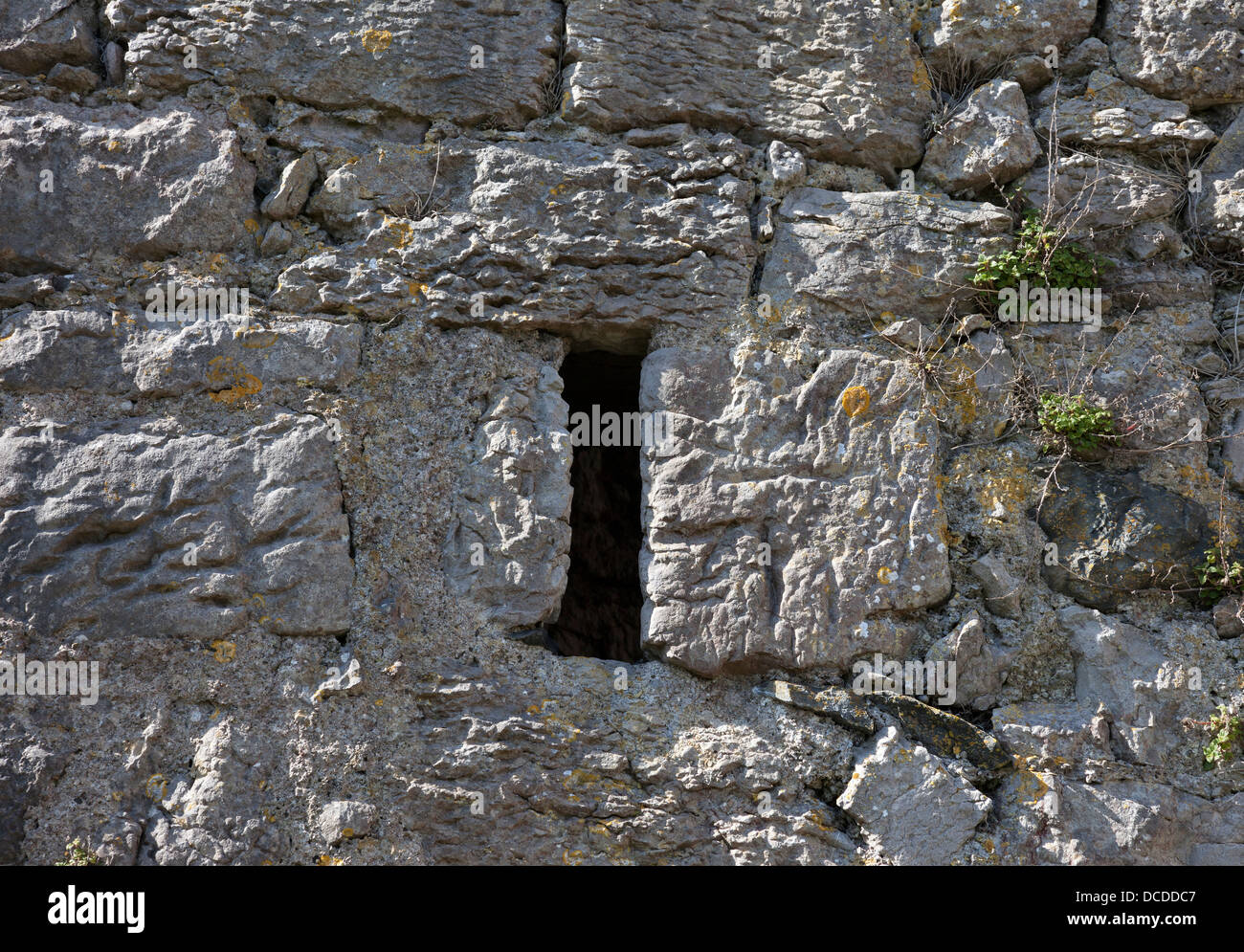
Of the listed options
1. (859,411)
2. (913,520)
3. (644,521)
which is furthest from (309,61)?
(913,520)

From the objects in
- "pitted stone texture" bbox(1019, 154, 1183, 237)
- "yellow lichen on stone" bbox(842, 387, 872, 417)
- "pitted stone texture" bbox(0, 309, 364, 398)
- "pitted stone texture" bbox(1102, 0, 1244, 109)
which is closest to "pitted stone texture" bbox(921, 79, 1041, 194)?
"pitted stone texture" bbox(1019, 154, 1183, 237)

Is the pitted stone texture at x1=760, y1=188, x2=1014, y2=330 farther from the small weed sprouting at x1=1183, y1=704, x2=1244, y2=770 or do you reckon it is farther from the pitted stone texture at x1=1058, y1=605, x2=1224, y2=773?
the small weed sprouting at x1=1183, y1=704, x2=1244, y2=770

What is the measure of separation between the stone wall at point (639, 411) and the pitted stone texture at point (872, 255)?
0.02 metres

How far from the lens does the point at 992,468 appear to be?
139 inches

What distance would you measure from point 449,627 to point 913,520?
5.19ft

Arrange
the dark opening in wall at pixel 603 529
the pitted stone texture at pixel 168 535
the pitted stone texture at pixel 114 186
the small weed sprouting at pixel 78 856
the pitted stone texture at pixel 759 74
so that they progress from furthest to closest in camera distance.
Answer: the dark opening in wall at pixel 603 529 < the pitted stone texture at pixel 759 74 < the pitted stone texture at pixel 114 186 < the pitted stone texture at pixel 168 535 < the small weed sprouting at pixel 78 856

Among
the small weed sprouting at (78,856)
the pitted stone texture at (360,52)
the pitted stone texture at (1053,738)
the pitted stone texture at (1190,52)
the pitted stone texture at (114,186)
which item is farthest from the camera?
the pitted stone texture at (1190,52)

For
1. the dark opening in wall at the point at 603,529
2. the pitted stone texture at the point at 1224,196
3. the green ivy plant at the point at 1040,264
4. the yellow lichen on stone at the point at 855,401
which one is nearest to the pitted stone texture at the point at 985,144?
the green ivy plant at the point at 1040,264

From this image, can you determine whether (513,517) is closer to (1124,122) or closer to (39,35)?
(39,35)

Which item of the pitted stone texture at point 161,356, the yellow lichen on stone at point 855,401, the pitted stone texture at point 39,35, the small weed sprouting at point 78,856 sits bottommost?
the small weed sprouting at point 78,856

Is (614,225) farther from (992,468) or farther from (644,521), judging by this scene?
(992,468)

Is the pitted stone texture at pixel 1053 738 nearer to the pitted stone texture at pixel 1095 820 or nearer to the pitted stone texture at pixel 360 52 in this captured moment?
the pitted stone texture at pixel 1095 820

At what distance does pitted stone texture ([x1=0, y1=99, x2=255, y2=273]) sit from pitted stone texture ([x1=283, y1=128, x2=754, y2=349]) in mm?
327

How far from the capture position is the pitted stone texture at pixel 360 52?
353 centimetres
